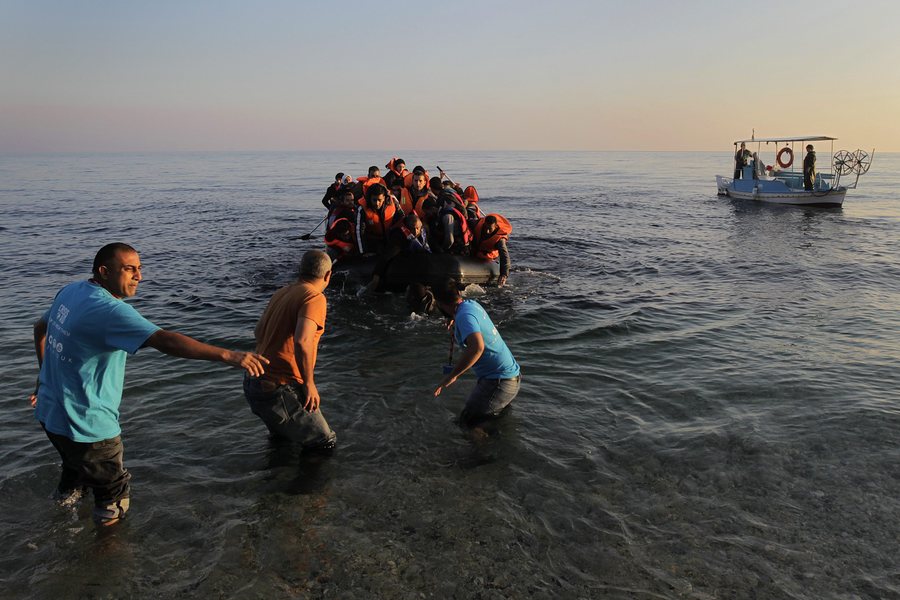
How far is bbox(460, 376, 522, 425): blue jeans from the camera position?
20.2 ft

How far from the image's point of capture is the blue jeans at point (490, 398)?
6152 mm

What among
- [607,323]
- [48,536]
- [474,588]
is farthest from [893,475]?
[48,536]

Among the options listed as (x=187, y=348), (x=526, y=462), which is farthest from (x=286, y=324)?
(x=526, y=462)

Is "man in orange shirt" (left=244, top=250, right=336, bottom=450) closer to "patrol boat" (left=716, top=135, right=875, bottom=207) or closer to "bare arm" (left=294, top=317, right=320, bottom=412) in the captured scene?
"bare arm" (left=294, top=317, right=320, bottom=412)

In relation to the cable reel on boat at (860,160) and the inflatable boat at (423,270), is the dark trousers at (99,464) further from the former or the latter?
the cable reel on boat at (860,160)

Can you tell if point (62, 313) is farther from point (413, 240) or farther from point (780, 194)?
point (780, 194)

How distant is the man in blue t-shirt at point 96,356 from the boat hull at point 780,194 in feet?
96.6

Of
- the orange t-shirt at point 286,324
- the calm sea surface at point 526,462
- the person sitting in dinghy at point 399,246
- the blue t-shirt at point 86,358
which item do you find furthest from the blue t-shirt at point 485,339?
the person sitting in dinghy at point 399,246

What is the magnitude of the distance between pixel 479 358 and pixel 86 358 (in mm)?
3301

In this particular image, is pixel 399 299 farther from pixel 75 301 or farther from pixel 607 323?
pixel 75 301

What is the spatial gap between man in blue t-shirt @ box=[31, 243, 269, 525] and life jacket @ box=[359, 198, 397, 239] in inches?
317

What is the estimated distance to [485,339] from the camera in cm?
582

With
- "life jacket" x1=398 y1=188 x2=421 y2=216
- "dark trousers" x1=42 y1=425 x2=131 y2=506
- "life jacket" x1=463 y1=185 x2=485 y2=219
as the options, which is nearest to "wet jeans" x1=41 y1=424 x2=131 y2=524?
"dark trousers" x1=42 y1=425 x2=131 y2=506

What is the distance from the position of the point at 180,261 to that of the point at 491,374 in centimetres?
1327
